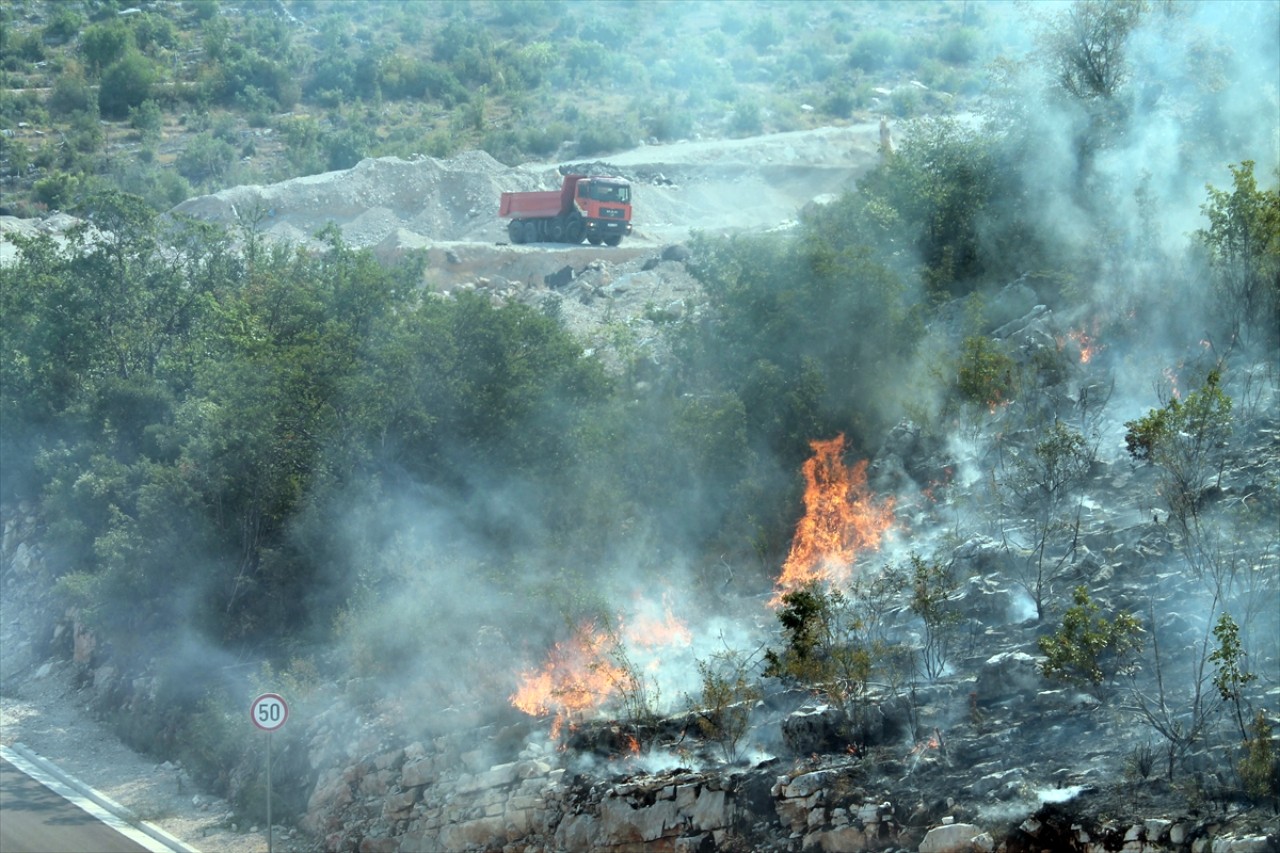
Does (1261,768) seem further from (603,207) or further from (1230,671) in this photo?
(603,207)

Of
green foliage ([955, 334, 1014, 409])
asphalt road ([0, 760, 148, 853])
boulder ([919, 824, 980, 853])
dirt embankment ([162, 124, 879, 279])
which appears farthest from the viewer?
dirt embankment ([162, 124, 879, 279])

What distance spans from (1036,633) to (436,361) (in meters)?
10.2

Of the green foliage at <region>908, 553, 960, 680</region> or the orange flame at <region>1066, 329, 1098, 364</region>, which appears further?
the orange flame at <region>1066, 329, 1098, 364</region>

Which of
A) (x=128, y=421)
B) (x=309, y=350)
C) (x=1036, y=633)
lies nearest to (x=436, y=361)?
(x=309, y=350)

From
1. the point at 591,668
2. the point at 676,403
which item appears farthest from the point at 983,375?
the point at 591,668

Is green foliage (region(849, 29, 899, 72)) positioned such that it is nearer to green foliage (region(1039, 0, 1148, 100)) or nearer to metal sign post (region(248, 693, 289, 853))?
green foliage (region(1039, 0, 1148, 100))

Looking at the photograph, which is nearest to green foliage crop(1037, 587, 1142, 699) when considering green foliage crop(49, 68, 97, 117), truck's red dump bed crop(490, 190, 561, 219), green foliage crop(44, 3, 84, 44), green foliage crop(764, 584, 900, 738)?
green foliage crop(764, 584, 900, 738)

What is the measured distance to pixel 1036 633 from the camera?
12.3 m

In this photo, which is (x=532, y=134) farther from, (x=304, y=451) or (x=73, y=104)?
(x=304, y=451)

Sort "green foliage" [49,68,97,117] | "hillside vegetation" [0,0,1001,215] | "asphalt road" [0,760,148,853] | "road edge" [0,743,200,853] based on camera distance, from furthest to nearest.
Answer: "green foliage" [49,68,97,117]
"hillside vegetation" [0,0,1001,215]
"road edge" [0,743,200,853]
"asphalt road" [0,760,148,853]

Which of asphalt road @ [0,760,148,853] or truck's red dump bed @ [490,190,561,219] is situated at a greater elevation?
truck's red dump bed @ [490,190,561,219]

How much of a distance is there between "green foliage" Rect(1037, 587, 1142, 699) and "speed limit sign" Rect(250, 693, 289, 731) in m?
7.46

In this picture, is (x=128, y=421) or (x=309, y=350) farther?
(x=128, y=421)

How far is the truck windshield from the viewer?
39250 millimetres
